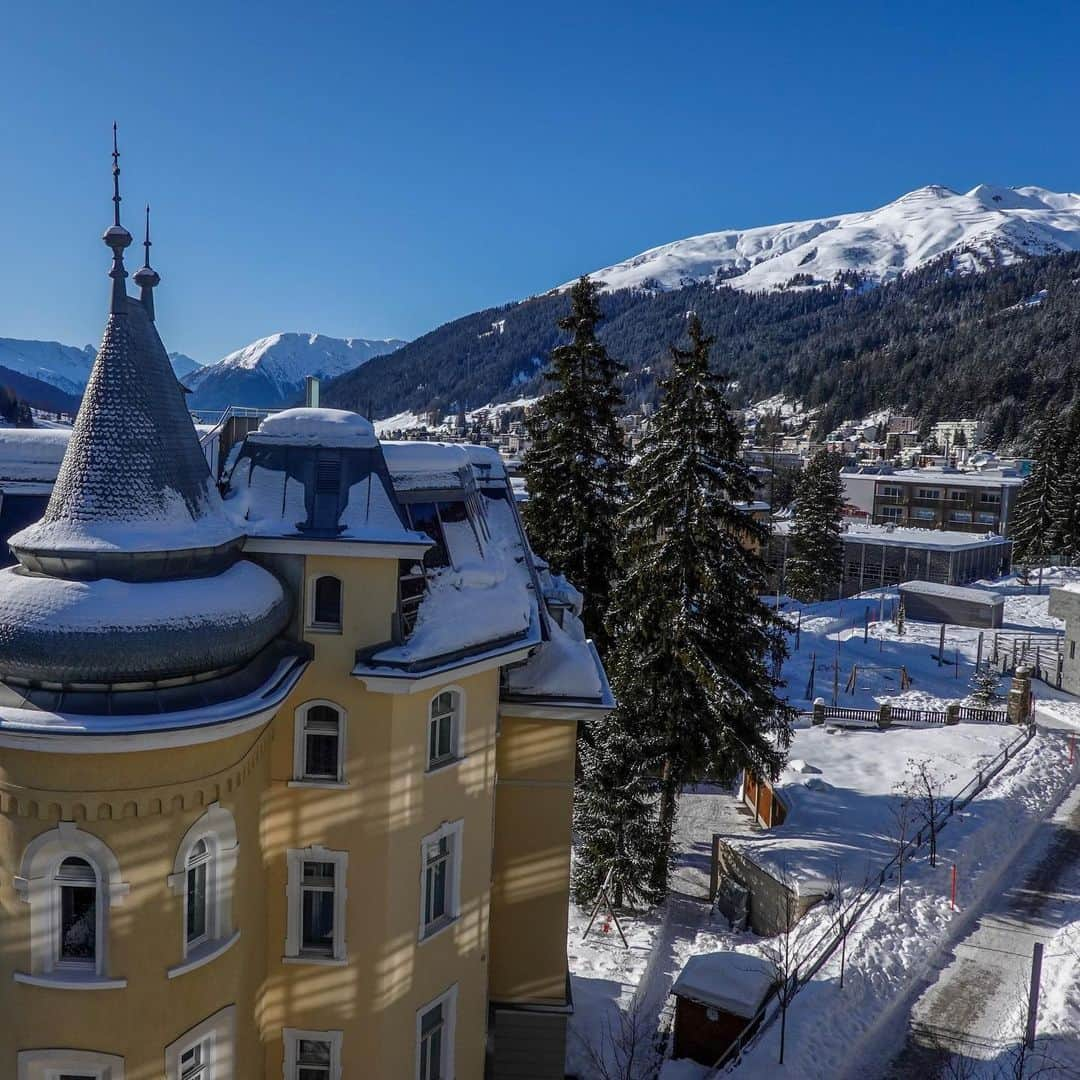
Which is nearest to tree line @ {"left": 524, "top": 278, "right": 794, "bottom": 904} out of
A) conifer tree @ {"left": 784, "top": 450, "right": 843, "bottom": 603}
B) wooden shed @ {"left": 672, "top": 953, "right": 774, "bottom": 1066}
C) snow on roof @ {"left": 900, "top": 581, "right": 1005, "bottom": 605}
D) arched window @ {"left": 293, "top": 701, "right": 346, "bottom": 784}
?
wooden shed @ {"left": 672, "top": 953, "right": 774, "bottom": 1066}

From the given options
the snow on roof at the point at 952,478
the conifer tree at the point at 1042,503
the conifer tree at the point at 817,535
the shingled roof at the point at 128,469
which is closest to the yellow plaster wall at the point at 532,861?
the shingled roof at the point at 128,469

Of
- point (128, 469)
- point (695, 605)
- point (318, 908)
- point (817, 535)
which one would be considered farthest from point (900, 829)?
point (817, 535)

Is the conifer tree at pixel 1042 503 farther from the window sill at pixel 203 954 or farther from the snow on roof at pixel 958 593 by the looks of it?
the window sill at pixel 203 954

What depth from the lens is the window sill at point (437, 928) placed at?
13.0m

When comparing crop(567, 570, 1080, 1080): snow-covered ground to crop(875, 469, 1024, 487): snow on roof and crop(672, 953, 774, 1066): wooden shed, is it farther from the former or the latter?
crop(875, 469, 1024, 487): snow on roof

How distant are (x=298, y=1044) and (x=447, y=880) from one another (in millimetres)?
3103

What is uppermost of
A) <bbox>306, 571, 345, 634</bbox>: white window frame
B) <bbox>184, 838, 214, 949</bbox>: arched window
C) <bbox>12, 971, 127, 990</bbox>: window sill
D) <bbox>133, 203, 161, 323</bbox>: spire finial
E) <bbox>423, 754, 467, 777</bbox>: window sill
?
<bbox>133, 203, 161, 323</bbox>: spire finial

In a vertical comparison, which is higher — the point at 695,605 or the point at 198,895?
the point at 695,605

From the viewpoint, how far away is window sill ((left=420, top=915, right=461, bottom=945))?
1301 cm

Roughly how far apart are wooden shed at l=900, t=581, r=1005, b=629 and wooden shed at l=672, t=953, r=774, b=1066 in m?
46.4

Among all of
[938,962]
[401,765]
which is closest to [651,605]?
[938,962]

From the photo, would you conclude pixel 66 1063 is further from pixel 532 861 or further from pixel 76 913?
pixel 532 861

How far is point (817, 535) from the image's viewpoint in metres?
68.9

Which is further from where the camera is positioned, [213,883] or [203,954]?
[213,883]
